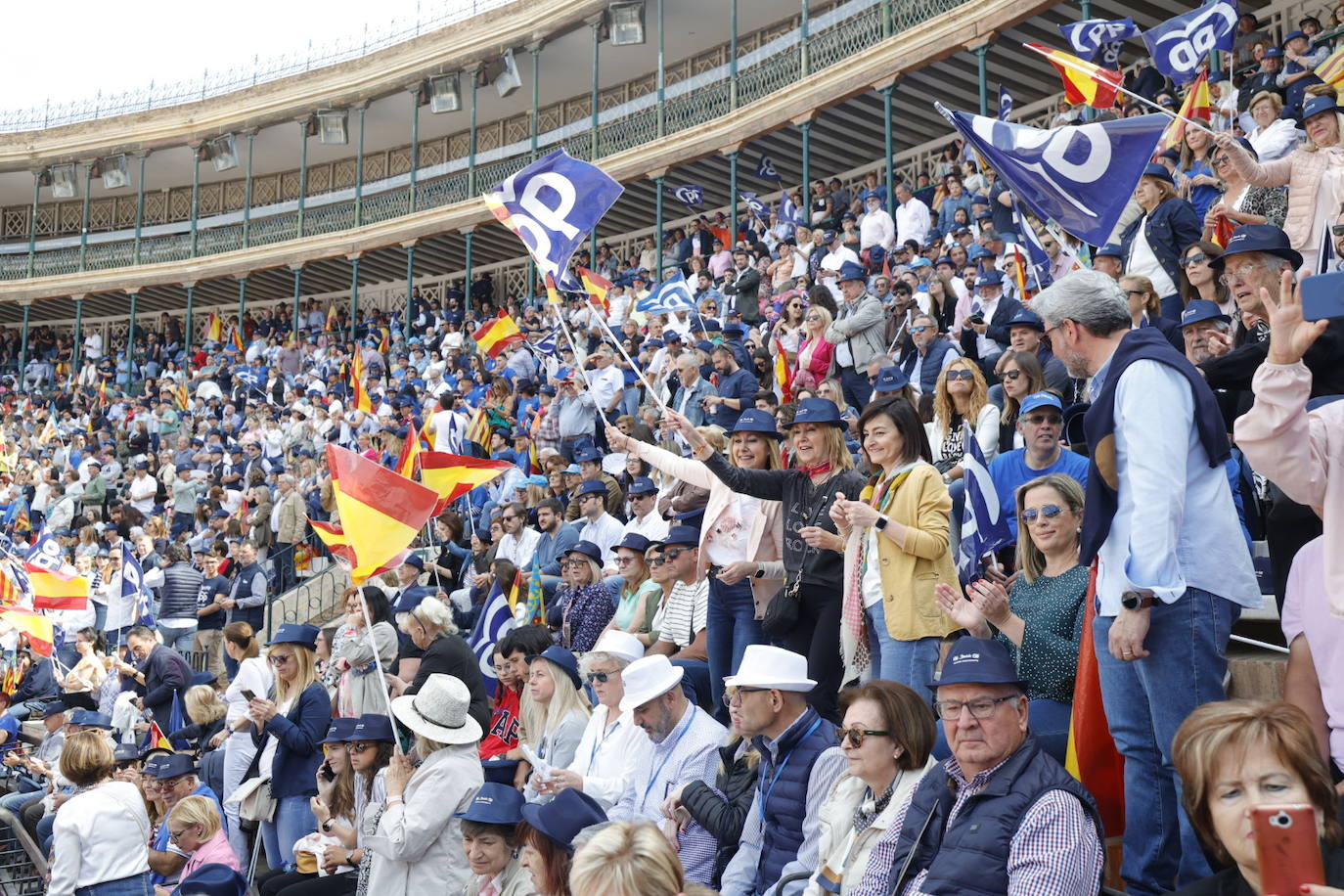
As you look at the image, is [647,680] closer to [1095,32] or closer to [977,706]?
[977,706]

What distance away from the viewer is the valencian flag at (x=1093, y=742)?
4.11m

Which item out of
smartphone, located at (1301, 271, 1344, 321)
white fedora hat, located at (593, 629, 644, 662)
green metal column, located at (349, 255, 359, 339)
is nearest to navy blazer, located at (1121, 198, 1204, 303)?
white fedora hat, located at (593, 629, 644, 662)

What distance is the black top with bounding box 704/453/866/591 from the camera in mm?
5828

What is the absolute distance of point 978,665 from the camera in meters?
3.80

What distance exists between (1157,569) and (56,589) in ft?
39.8

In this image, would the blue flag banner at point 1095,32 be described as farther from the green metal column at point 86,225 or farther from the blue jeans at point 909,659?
the green metal column at point 86,225

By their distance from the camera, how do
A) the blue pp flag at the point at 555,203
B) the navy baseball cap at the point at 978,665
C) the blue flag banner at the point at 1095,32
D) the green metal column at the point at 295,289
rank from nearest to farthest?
the navy baseball cap at the point at 978,665 < the blue pp flag at the point at 555,203 < the blue flag banner at the point at 1095,32 < the green metal column at the point at 295,289

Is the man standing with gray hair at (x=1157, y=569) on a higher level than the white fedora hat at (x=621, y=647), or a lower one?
higher

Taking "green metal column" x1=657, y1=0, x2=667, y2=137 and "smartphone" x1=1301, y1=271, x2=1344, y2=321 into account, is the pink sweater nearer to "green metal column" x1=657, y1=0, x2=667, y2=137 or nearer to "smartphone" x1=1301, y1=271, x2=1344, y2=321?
"smartphone" x1=1301, y1=271, x2=1344, y2=321

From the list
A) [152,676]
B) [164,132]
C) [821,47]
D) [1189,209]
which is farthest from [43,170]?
[1189,209]

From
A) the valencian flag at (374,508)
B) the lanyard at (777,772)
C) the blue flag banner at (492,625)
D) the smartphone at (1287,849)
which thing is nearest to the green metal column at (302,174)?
the blue flag banner at (492,625)

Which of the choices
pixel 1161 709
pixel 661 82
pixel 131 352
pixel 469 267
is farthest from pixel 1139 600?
pixel 131 352

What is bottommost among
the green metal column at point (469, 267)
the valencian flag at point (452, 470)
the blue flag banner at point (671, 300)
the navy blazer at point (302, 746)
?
the navy blazer at point (302, 746)

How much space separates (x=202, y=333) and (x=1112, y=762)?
33.6m
